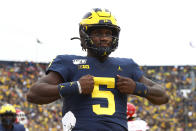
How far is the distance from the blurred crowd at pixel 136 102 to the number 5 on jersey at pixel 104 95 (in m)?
15.7

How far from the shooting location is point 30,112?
18.9 m

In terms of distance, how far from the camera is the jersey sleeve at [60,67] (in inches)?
116

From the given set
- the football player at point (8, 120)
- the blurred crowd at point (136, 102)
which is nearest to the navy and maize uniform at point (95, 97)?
the football player at point (8, 120)

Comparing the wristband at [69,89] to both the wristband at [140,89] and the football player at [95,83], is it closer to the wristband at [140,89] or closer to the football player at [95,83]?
the football player at [95,83]

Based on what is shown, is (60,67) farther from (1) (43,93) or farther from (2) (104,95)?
(2) (104,95)

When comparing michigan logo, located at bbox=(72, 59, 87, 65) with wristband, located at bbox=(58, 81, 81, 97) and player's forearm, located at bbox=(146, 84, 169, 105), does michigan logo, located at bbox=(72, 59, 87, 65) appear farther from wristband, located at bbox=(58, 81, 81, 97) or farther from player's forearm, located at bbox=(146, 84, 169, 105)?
player's forearm, located at bbox=(146, 84, 169, 105)

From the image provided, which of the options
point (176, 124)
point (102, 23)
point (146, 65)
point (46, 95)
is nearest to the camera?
point (46, 95)

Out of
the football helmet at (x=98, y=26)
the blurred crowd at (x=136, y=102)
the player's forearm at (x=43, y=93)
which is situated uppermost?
the football helmet at (x=98, y=26)

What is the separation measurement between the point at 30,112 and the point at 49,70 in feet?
53.4

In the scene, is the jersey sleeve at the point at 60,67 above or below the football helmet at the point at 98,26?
below

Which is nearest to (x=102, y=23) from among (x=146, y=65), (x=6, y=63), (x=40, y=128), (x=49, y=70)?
(x=49, y=70)

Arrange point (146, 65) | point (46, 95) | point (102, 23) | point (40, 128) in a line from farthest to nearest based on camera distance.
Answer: point (146, 65) < point (40, 128) < point (102, 23) < point (46, 95)

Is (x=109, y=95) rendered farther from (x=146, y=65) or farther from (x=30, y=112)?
(x=146, y=65)

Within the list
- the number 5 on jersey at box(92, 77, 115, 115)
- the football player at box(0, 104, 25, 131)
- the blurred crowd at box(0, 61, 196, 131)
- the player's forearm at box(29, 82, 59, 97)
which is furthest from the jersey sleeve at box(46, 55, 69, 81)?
the blurred crowd at box(0, 61, 196, 131)
